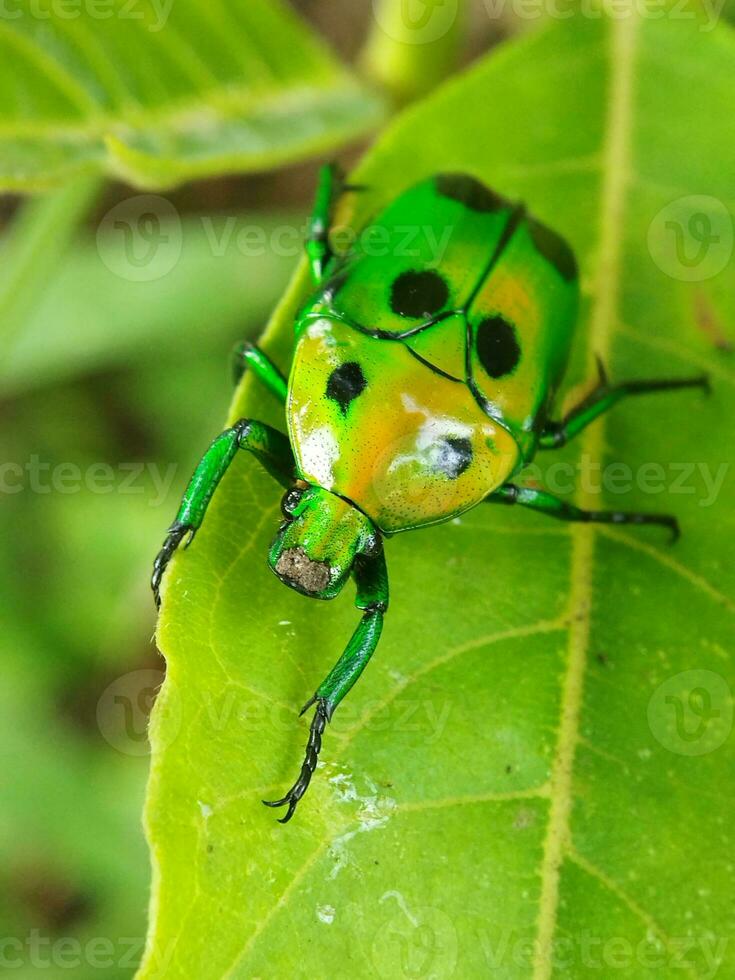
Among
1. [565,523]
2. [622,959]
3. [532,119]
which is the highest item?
[532,119]

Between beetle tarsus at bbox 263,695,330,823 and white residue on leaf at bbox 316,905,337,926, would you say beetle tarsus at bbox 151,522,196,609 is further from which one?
white residue on leaf at bbox 316,905,337,926

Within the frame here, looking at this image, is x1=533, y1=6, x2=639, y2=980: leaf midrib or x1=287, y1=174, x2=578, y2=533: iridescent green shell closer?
x1=533, y1=6, x2=639, y2=980: leaf midrib

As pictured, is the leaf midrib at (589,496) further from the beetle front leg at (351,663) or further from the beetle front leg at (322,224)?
the beetle front leg at (322,224)

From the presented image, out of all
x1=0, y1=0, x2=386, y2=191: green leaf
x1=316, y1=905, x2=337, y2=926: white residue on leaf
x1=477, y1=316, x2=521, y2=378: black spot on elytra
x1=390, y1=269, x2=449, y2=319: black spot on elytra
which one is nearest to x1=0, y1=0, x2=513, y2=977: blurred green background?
x1=0, y1=0, x2=386, y2=191: green leaf

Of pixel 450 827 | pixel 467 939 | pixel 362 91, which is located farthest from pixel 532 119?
pixel 467 939

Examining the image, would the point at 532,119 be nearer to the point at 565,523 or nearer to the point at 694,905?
the point at 565,523

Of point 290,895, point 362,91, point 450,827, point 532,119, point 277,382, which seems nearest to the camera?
point 290,895

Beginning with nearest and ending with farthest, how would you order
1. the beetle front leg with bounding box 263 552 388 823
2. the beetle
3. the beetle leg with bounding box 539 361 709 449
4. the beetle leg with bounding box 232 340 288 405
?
the beetle front leg with bounding box 263 552 388 823 → the beetle → the beetle leg with bounding box 232 340 288 405 → the beetle leg with bounding box 539 361 709 449
